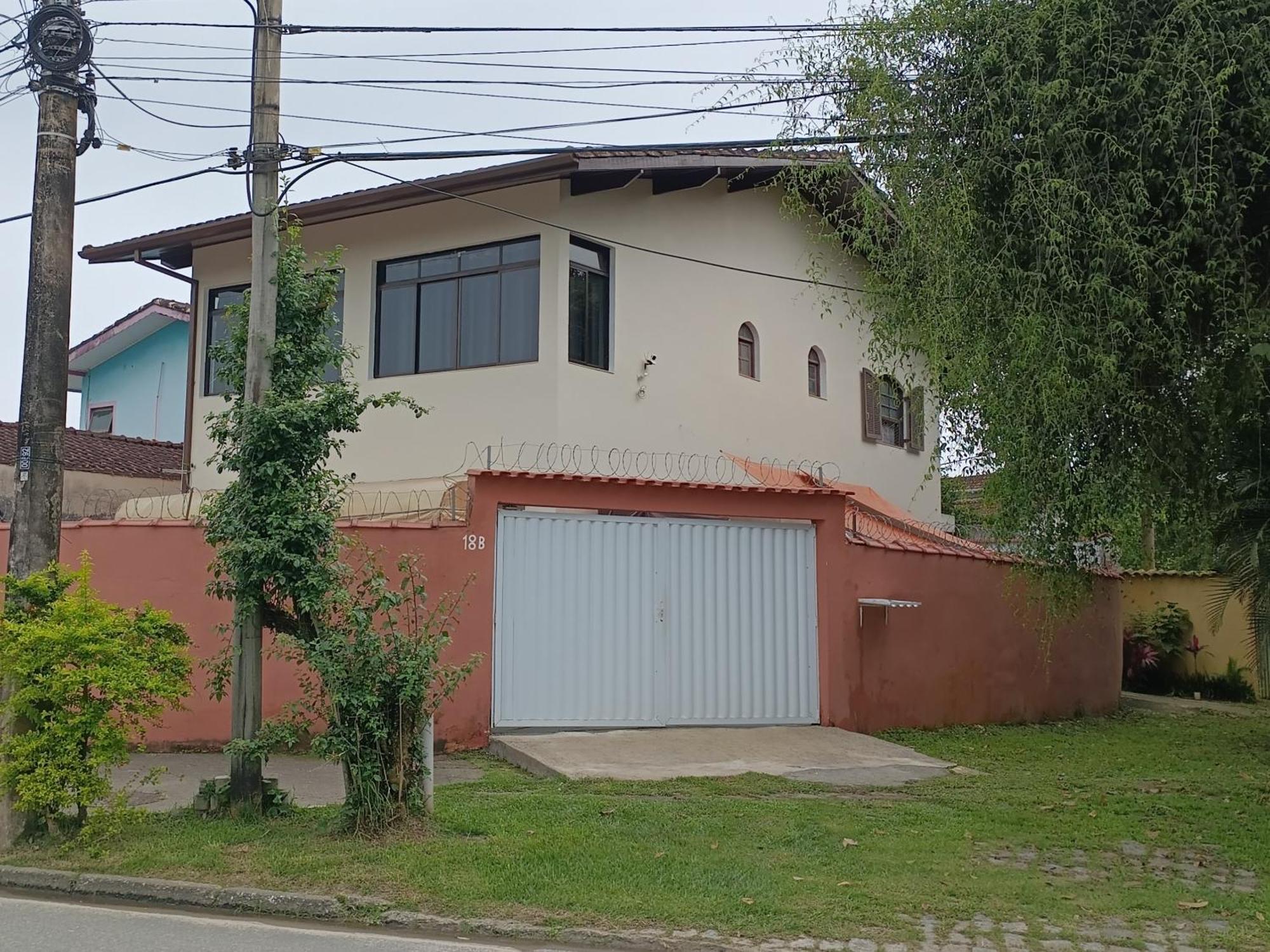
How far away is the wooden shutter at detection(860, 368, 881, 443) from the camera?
20000 mm

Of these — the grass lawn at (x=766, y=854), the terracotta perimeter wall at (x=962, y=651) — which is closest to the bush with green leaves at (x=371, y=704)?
the grass lawn at (x=766, y=854)

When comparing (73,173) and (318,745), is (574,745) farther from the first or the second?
(73,173)

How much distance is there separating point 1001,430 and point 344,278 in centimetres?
1010

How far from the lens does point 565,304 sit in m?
14.8

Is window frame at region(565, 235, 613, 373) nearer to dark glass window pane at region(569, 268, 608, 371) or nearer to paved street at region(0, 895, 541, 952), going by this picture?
dark glass window pane at region(569, 268, 608, 371)

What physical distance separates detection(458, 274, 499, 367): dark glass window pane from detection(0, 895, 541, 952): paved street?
9.30 metres

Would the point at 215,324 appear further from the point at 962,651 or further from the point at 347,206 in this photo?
the point at 962,651

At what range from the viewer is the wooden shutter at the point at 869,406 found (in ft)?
65.6

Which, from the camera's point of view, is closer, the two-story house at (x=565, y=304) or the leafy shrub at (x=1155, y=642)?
the two-story house at (x=565, y=304)

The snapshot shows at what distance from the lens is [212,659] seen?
29.9ft

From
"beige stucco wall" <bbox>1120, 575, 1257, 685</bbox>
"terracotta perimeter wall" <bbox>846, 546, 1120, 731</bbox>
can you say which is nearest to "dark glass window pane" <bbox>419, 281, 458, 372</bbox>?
"terracotta perimeter wall" <bbox>846, 546, 1120, 731</bbox>

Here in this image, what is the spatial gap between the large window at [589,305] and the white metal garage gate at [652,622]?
324 centimetres

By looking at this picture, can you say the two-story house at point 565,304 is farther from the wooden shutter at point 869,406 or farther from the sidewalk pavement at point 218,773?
the sidewalk pavement at point 218,773

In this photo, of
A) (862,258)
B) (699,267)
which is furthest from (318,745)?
(862,258)
